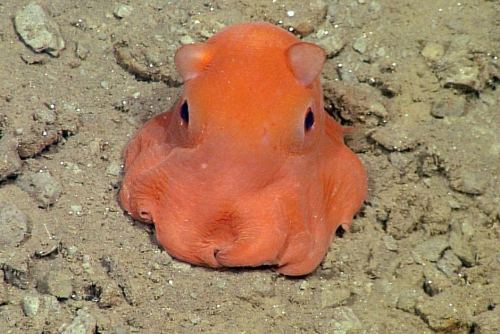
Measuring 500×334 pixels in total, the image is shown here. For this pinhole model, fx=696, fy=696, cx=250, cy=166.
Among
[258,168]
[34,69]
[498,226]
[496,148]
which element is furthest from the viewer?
[34,69]

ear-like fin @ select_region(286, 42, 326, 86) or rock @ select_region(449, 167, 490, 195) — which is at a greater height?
ear-like fin @ select_region(286, 42, 326, 86)

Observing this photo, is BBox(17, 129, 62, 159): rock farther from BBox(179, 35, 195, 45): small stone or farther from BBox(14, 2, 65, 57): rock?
BBox(179, 35, 195, 45): small stone

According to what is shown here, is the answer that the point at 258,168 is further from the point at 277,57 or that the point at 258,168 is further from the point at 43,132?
the point at 43,132

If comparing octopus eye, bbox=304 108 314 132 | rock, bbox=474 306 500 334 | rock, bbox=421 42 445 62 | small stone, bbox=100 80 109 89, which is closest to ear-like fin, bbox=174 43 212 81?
octopus eye, bbox=304 108 314 132

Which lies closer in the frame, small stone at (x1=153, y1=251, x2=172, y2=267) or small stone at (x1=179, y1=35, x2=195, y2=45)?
small stone at (x1=153, y1=251, x2=172, y2=267)

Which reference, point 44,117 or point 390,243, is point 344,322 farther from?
point 44,117

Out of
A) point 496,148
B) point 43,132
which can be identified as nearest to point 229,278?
point 43,132

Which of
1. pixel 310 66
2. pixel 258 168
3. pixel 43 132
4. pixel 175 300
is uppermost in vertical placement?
pixel 310 66
